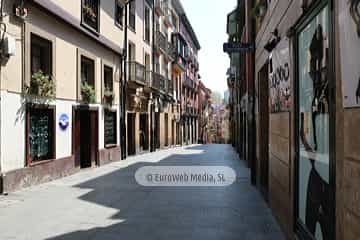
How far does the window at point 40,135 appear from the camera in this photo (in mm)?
10711

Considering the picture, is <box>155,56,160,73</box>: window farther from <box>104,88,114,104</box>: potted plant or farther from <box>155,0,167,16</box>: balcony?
<box>104,88,114,104</box>: potted plant

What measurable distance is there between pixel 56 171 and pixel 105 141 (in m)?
5.08

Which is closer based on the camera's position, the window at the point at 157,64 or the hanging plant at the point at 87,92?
the hanging plant at the point at 87,92

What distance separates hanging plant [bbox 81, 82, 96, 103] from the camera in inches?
567

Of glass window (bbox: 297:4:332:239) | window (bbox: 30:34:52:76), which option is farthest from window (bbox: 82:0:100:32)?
glass window (bbox: 297:4:332:239)

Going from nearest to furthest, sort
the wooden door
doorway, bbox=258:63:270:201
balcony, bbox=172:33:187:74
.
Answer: doorway, bbox=258:63:270:201 < the wooden door < balcony, bbox=172:33:187:74

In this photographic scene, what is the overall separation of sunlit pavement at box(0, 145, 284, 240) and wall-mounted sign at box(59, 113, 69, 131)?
81.3 inches

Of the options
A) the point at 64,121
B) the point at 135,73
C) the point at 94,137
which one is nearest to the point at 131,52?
the point at 135,73

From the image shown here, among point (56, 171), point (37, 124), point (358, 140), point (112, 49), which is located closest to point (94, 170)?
Result: point (56, 171)

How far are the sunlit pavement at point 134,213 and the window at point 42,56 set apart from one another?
3302 millimetres

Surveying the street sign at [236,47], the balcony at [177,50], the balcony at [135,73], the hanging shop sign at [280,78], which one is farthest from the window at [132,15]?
the hanging shop sign at [280,78]

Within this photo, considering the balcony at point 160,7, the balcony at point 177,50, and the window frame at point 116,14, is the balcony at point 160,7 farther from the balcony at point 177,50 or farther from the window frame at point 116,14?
the window frame at point 116,14

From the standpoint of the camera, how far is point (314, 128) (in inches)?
155

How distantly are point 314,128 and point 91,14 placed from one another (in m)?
13.0
